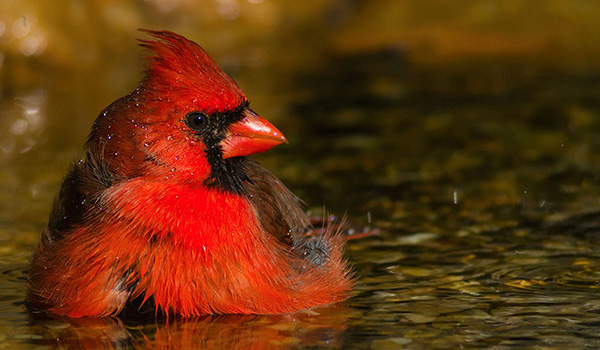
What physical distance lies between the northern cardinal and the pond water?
143 millimetres

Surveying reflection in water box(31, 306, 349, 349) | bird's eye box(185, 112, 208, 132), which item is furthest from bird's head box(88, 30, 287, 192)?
reflection in water box(31, 306, 349, 349)

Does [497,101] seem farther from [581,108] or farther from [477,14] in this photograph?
[477,14]

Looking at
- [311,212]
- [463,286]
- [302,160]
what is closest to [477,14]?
[302,160]

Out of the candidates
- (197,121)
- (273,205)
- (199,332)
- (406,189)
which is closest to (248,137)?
(197,121)

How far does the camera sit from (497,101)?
8.95 metres

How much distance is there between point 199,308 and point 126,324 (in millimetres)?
340

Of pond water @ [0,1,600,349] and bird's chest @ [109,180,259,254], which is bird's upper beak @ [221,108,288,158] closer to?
bird's chest @ [109,180,259,254]

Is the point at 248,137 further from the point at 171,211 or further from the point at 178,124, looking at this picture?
the point at 171,211

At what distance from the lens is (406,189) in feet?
21.0

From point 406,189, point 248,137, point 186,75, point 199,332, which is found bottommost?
point 199,332

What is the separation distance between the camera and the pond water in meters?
4.10

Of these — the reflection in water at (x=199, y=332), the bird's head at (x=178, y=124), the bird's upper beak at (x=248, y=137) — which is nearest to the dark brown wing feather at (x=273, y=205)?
the bird's upper beak at (x=248, y=137)

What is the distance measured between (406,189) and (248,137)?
2.44 m

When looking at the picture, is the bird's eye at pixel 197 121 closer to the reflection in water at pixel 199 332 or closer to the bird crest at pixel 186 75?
the bird crest at pixel 186 75
